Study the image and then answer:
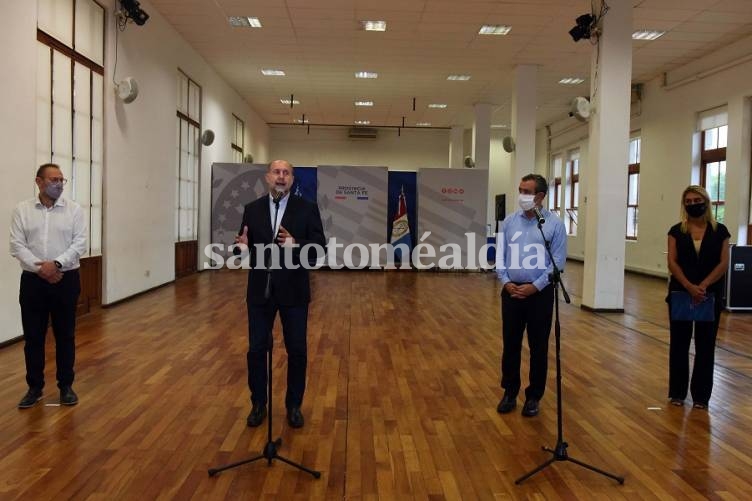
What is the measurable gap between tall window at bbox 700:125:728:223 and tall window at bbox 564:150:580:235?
5923mm

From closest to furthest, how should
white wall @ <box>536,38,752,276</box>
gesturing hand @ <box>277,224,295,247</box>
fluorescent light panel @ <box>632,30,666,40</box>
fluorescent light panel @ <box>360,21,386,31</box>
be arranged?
1. gesturing hand @ <box>277,224,295,247</box>
2. fluorescent light panel @ <box>360,21,386,31</box>
3. fluorescent light panel @ <box>632,30,666,40</box>
4. white wall @ <box>536,38,752,276</box>

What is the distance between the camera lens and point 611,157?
25.8 ft

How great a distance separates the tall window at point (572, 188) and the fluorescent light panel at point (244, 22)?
11.3 meters

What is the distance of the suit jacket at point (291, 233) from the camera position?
3.11 meters

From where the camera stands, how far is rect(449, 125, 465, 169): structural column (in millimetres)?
19312

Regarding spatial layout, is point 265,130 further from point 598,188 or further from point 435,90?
point 598,188

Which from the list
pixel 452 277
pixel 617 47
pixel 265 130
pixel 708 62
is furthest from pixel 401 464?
pixel 265 130

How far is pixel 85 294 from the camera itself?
6918mm

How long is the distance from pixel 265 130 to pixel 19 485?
59.6 feet

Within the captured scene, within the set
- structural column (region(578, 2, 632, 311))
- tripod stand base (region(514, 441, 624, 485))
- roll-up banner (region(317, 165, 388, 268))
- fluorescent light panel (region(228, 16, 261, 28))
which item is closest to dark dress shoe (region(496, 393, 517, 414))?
tripod stand base (region(514, 441, 624, 485))

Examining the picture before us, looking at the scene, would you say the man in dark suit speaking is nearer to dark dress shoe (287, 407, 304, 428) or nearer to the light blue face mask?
dark dress shoe (287, 407, 304, 428)

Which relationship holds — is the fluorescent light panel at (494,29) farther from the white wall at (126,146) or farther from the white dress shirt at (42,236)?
the white dress shirt at (42,236)

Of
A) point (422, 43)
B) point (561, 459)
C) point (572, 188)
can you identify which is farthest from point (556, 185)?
point (561, 459)

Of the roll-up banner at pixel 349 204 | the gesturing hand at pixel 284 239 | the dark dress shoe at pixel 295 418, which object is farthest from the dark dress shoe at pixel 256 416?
the roll-up banner at pixel 349 204
